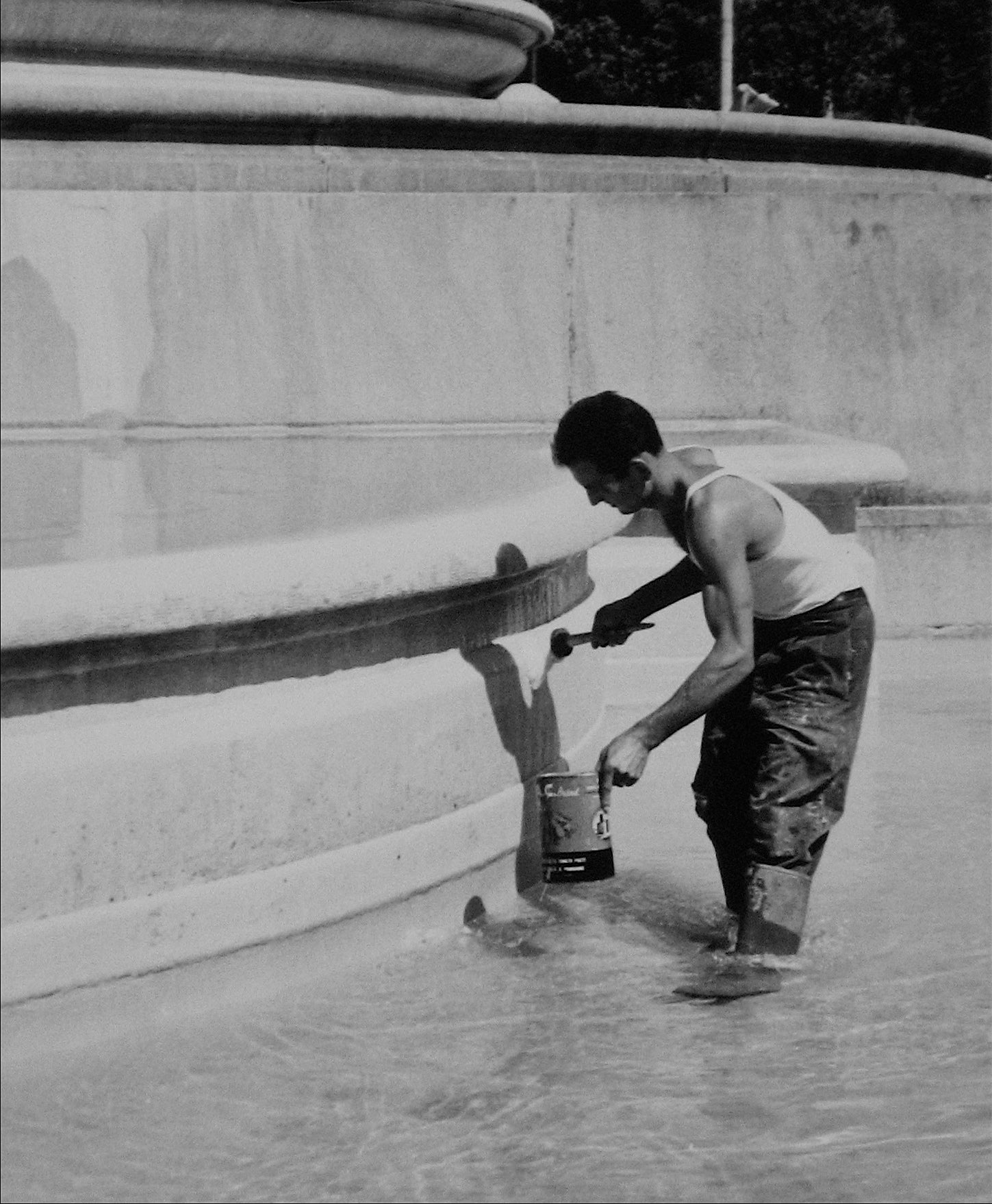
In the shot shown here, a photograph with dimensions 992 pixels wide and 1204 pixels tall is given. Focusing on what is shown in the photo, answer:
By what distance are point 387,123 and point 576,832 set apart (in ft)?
14.9

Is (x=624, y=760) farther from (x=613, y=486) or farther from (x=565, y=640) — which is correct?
(x=565, y=640)

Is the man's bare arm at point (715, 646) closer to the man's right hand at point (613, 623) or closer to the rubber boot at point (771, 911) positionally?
the rubber boot at point (771, 911)

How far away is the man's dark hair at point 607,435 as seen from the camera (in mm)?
4328

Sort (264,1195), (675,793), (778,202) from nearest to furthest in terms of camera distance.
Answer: (264,1195), (675,793), (778,202)

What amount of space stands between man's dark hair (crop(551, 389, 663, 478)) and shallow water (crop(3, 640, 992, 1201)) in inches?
44.8

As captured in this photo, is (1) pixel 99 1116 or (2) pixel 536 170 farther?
(2) pixel 536 170

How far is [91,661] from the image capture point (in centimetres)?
379

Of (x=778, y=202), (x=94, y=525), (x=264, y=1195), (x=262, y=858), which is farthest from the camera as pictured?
(x=778, y=202)

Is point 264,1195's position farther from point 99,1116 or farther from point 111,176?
point 111,176

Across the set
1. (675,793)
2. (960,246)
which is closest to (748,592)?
(675,793)

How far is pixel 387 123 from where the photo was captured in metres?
8.31

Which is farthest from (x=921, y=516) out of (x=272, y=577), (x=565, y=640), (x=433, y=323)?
(x=272, y=577)

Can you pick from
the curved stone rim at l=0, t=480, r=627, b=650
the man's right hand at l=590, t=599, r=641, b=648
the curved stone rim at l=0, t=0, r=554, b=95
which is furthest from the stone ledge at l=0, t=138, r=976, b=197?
the man's right hand at l=590, t=599, r=641, b=648

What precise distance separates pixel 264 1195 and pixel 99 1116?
0.46 m
